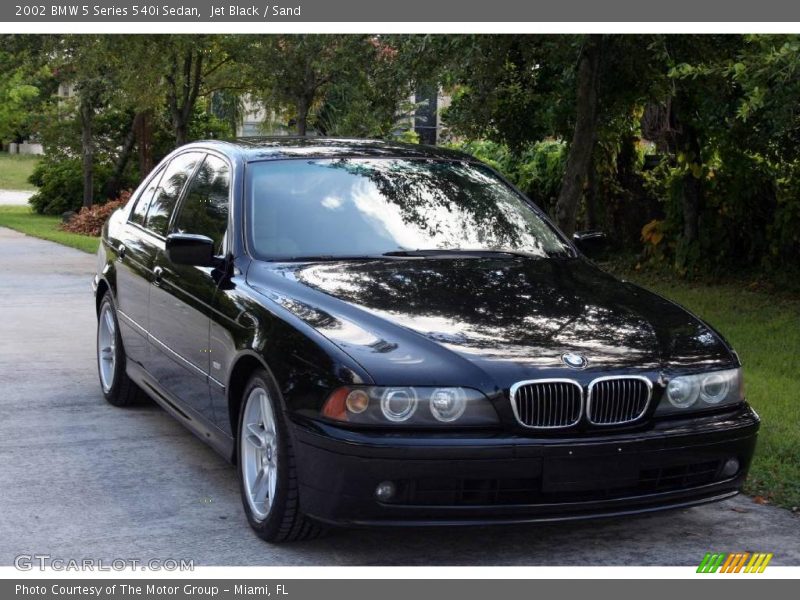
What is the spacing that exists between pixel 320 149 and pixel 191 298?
3.40ft

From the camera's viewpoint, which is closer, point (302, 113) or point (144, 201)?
point (144, 201)

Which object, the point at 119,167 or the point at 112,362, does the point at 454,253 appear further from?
the point at 119,167

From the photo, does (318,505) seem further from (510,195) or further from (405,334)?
(510,195)

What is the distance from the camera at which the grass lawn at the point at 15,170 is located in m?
48.3

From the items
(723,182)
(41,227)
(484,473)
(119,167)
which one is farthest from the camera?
(119,167)

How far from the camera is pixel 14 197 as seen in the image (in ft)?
134

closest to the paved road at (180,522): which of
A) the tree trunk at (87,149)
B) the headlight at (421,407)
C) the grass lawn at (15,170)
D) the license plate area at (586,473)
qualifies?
the license plate area at (586,473)

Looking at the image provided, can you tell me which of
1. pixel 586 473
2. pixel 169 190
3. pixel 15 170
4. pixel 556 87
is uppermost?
pixel 556 87

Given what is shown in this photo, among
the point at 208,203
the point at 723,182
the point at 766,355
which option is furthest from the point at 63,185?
the point at 208,203

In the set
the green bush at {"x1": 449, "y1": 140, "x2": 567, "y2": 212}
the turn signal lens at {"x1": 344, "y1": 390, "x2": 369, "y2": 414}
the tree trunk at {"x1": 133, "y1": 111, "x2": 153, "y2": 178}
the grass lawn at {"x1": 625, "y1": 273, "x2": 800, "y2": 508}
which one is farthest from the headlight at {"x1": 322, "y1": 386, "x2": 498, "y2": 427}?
the tree trunk at {"x1": 133, "y1": 111, "x2": 153, "y2": 178}

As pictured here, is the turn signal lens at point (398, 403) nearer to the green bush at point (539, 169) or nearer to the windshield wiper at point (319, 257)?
the windshield wiper at point (319, 257)

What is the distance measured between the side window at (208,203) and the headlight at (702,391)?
2229mm

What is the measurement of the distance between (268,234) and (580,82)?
574cm

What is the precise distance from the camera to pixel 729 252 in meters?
13.7
